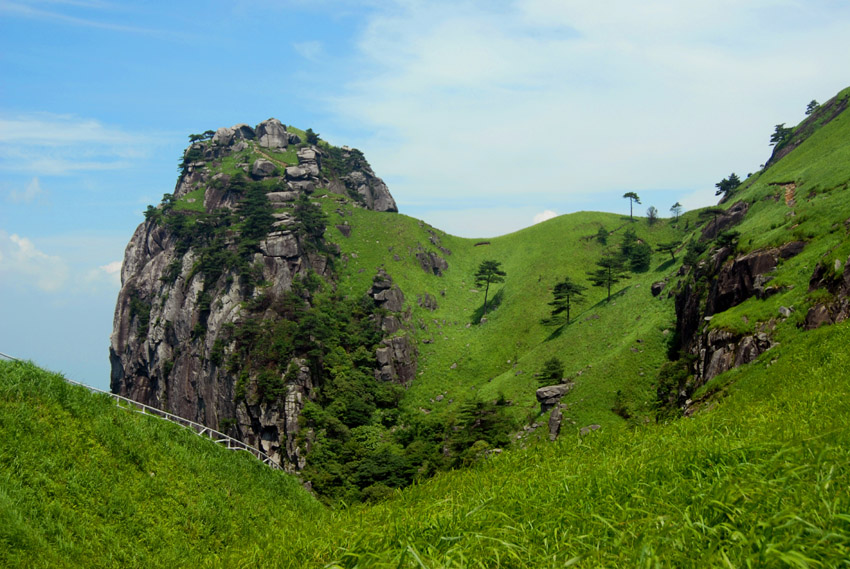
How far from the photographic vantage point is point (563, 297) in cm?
8719

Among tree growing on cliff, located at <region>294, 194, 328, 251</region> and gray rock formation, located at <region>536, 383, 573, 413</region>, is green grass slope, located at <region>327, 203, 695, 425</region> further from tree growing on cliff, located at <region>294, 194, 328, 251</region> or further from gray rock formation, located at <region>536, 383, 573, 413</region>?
tree growing on cliff, located at <region>294, 194, 328, 251</region>

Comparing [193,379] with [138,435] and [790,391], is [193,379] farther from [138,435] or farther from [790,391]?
[790,391]

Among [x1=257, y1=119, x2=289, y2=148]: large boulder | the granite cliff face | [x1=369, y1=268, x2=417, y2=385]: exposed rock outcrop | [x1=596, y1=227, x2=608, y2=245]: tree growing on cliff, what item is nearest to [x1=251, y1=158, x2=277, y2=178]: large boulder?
the granite cliff face

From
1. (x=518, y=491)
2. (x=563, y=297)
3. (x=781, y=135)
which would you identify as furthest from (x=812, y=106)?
(x=518, y=491)

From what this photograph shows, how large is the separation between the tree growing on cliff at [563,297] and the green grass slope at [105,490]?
226ft

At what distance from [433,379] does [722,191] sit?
81.0 meters

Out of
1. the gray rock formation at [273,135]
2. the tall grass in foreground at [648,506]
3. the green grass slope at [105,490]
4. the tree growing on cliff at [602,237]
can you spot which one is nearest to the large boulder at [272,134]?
the gray rock formation at [273,135]

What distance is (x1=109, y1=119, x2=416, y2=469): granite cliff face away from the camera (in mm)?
78250

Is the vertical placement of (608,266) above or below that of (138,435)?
above

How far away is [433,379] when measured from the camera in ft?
283

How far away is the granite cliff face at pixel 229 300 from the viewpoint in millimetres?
78250

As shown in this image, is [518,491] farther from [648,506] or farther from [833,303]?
[833,303]

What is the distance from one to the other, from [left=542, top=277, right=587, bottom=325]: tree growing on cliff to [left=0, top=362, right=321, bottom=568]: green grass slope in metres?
68.9

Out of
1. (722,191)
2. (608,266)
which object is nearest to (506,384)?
(608,266)
